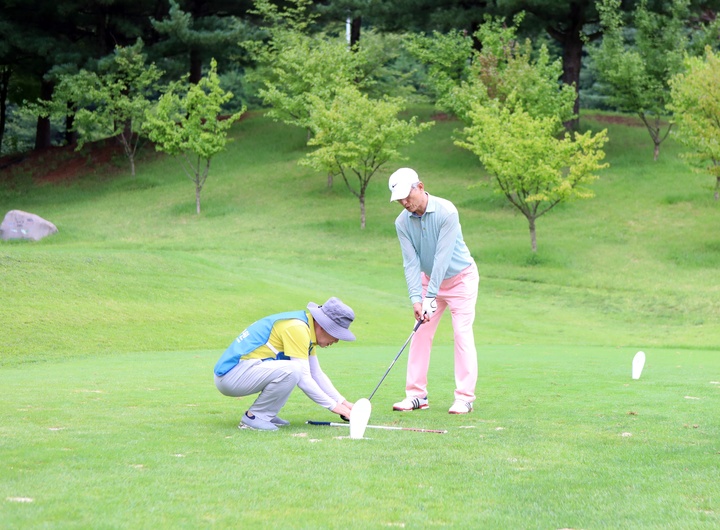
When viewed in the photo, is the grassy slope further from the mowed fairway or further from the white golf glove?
the white golf glove

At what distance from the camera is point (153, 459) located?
6.05 m

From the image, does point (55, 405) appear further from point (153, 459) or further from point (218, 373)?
point (153, 459)

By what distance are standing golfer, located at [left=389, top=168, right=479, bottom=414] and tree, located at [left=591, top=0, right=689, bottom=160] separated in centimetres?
3630

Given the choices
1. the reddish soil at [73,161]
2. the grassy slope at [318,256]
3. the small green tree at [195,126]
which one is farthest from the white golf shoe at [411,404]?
the reddish soil at [73,161]

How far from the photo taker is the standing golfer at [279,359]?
732 cm

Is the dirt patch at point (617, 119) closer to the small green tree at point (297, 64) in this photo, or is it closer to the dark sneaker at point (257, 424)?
the small green tree at point (297, 64)

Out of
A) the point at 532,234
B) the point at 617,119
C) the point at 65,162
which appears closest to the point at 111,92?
the point at 65,162

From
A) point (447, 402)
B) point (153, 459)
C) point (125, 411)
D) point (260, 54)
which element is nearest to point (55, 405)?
point (125, 411)

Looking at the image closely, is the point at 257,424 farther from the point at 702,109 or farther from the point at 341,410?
the point at 702,109

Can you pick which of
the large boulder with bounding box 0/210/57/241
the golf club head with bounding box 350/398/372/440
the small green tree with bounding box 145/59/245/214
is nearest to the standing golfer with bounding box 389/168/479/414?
the golf club head with bounding box 350/398/372/440

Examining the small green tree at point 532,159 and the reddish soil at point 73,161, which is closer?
the small green tree at point 532,159

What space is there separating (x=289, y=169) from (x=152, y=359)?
1264 inches

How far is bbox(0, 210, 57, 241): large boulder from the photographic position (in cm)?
3422

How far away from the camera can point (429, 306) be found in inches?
330
